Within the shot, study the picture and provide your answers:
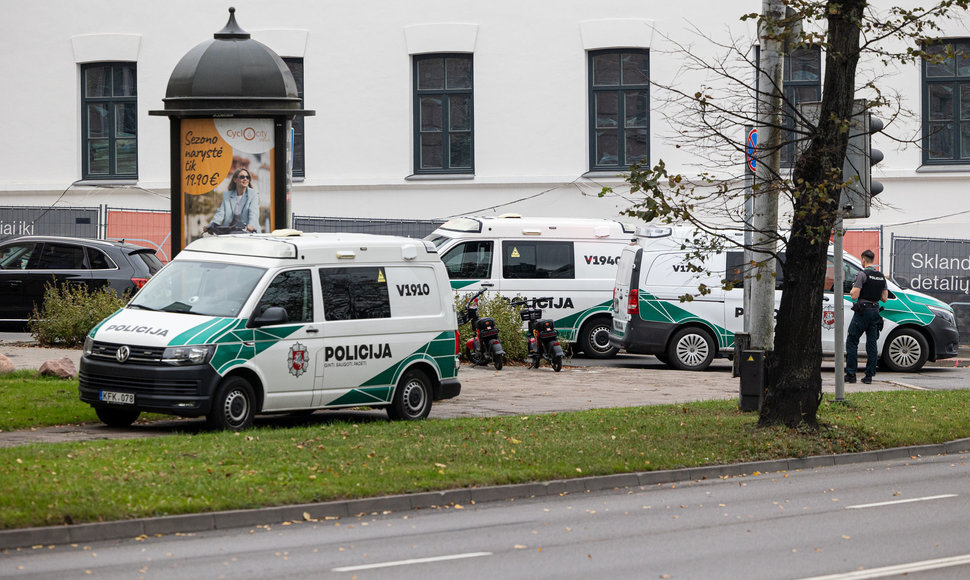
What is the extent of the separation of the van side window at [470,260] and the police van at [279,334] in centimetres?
775

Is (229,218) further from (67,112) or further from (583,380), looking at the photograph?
(67,112)

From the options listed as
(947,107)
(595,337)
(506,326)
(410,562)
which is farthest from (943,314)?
(410,562)

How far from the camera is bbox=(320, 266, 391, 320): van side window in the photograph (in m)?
14.2

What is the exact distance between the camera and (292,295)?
13898 mm

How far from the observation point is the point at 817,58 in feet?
96.4

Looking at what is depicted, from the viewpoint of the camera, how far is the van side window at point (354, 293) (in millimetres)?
14211

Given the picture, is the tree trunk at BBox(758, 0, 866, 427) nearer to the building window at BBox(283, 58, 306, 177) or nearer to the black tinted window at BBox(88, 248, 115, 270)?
the black tinted window at BBox(88, 248, 115, 270)

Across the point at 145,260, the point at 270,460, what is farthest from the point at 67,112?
the point at 270,460

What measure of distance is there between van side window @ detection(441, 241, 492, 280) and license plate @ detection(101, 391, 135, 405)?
1048 centimetres

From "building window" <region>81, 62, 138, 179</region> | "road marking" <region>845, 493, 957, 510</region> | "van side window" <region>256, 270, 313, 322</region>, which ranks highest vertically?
"building window" <region>81, 62, 138, 179</region>

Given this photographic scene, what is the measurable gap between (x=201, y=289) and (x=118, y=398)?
1477mm

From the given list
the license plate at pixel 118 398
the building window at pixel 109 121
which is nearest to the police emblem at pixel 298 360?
the license plate at pixel 118 398

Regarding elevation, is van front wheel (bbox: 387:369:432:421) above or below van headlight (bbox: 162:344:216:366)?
below

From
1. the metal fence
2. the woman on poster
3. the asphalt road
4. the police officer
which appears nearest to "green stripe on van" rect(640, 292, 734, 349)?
the police officer
